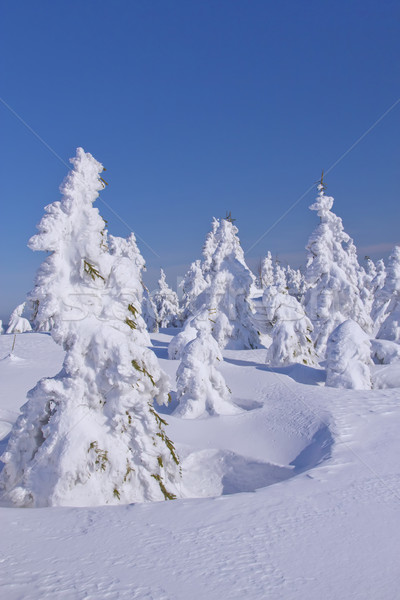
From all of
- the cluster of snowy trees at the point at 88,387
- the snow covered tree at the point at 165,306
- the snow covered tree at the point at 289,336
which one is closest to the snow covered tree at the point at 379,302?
the snow covered tree at the point at 289,336

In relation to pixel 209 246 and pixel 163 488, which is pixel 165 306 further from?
pixel 163 488

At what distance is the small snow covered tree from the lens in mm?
15508

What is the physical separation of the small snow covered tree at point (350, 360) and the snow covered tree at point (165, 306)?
40058mm

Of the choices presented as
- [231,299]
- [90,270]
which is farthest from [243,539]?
[231,299]

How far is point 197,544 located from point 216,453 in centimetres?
663

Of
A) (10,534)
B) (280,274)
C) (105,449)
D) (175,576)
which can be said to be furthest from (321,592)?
(280,274)

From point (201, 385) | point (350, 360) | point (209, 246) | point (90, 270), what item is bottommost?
point (201, 385)

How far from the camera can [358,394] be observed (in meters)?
13.7

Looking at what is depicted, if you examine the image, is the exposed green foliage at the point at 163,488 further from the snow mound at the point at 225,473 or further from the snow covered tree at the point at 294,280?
the snow covered tree at the point at 294,280

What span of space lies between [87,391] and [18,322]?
41.7m

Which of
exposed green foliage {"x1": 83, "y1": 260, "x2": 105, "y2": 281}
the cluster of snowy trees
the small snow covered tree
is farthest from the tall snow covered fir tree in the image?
exposed green foliage {"x1": 83, "y1": 260, "x2": 105, "y2": 281}

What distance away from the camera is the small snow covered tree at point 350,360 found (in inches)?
611

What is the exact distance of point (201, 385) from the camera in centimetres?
1376

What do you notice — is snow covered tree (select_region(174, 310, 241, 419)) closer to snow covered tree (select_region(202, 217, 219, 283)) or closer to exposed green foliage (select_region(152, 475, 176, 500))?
exposed green foliage (select_region(152, 475, 176, 500))
